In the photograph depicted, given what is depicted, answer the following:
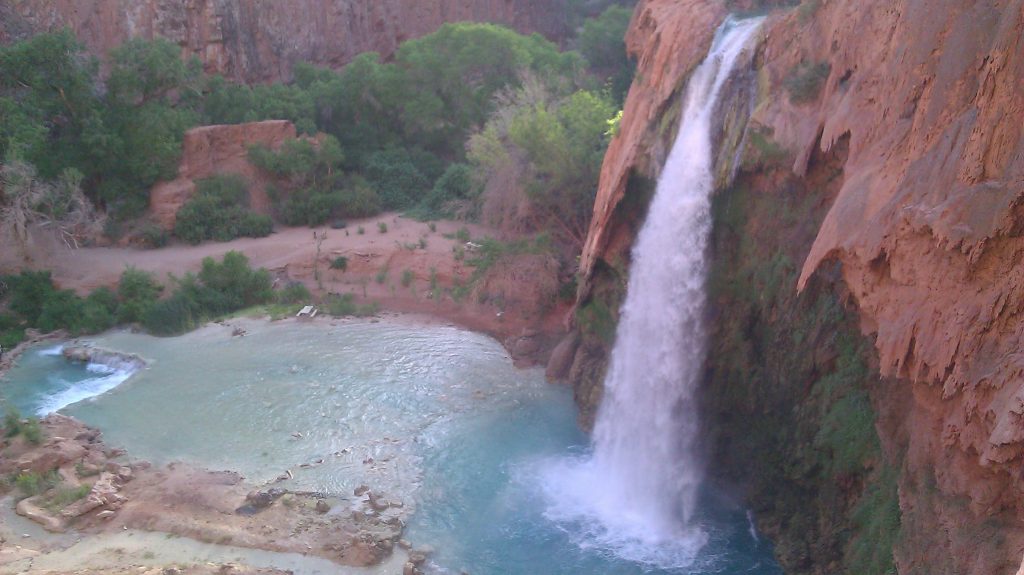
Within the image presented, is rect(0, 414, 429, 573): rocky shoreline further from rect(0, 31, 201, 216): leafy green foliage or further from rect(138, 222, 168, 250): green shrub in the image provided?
rect(0, 31, 201, 216): leafy green foliage

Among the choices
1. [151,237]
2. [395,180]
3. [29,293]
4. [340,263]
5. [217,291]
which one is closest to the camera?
[29,293]

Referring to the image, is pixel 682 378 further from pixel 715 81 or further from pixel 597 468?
pixel 715 81

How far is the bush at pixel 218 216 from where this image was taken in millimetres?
26312

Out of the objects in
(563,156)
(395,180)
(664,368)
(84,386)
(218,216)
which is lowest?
(84,386)

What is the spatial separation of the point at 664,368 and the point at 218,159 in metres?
20.0

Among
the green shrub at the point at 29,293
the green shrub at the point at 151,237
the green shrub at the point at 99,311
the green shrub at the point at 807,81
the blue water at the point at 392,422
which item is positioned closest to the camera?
the green shrub at the point at 807,81

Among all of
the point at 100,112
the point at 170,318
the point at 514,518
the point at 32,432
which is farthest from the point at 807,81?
the point at 100,112

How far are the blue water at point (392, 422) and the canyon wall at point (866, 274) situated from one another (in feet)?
5.25

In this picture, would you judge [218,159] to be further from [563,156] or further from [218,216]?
[563,156]

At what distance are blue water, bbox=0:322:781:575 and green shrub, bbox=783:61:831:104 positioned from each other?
6.11 meters

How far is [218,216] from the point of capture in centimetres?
2667

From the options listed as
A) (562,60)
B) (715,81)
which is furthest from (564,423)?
(562,60)

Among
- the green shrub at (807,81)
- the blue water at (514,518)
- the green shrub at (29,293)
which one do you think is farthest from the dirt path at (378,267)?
the green shrub at (807,81)

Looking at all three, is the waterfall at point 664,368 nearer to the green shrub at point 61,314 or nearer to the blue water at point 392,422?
the blue water at point 392,422
